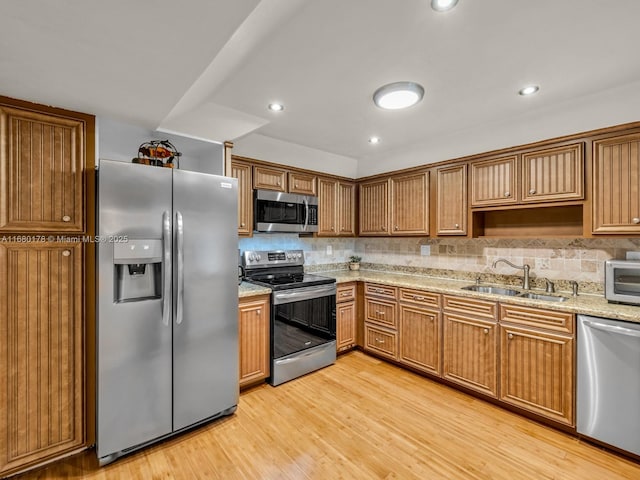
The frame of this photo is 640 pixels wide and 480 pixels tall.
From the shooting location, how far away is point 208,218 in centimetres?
224


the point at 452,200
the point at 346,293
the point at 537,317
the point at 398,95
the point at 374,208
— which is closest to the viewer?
the point at 398,95

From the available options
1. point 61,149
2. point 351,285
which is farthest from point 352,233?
point 61,149

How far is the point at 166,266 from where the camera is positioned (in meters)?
2.03

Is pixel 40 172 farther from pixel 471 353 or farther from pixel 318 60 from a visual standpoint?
pixel 471 353

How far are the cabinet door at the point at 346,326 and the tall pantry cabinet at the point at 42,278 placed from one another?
2299mm

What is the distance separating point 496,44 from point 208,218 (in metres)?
2.06

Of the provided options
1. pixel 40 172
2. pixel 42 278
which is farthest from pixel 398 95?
pixel 42 278

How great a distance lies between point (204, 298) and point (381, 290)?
6.33ft

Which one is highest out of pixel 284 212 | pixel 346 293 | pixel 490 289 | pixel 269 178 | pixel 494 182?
pixel 269 178

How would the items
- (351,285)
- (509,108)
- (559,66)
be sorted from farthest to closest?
(351,285), (509,108), (559,66)

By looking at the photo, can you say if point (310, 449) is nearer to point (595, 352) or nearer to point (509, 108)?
point (595, 352)

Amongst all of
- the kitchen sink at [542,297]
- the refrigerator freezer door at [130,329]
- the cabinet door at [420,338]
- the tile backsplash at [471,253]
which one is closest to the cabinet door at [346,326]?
the cabinet door at [420,338]

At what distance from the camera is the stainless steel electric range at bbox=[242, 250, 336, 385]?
2.87m

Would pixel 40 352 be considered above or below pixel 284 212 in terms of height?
below
